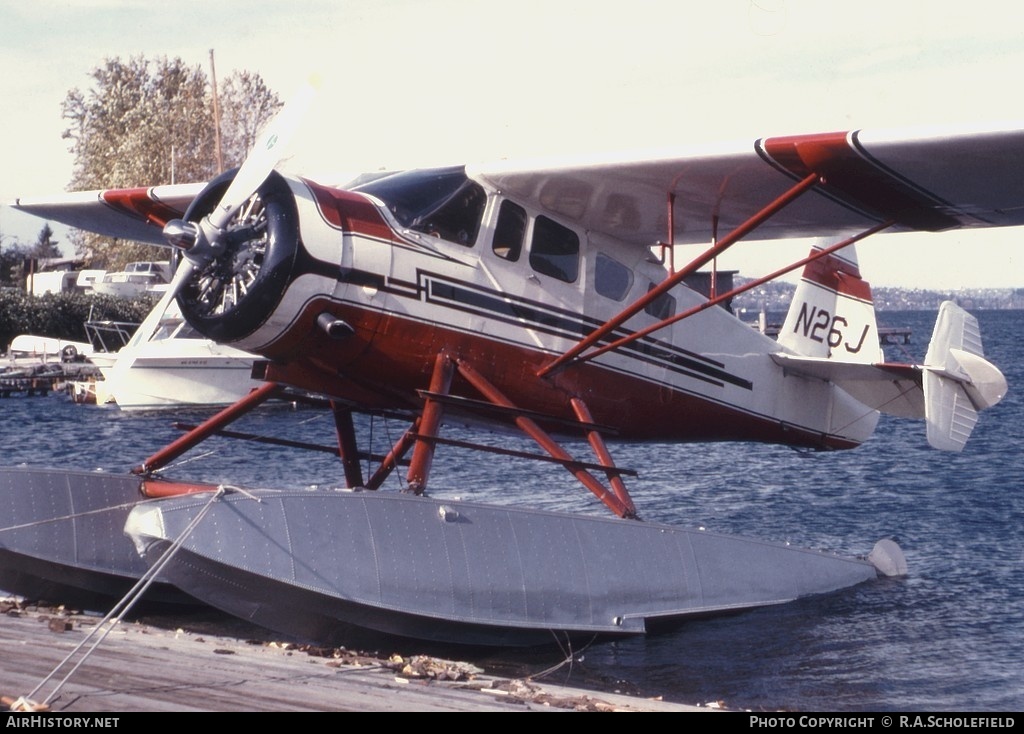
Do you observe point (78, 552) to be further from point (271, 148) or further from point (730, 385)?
point (730, 385)

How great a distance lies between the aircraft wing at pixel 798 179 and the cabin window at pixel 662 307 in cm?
45

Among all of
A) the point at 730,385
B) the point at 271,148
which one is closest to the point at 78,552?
the point at 271,148

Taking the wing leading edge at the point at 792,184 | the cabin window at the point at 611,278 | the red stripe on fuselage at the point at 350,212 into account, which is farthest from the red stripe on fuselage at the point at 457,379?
the wing leading edge at the point at 792,184

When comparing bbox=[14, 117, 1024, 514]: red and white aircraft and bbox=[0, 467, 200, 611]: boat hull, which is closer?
bbox=[14, 117, 1024, 514]: red and white aircraft

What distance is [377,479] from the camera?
31.4 feet

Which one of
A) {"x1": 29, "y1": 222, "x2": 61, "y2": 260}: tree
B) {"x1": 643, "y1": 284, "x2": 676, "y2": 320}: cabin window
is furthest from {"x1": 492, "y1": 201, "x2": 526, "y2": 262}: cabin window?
{"x1": 29, "y1": 222, "x2": 61, "y2": 260}: tree

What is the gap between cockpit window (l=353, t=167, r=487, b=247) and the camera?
804cm

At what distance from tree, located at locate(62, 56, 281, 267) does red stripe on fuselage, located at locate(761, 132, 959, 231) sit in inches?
1657

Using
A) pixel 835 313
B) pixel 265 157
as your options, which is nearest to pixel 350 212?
pixel 265 157

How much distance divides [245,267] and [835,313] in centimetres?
700

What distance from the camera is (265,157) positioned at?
285 inches

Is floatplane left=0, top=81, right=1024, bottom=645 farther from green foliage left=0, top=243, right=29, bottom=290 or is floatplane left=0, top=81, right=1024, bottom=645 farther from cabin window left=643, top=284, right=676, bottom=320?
green foliage left=0, top=243, right=29, bottom=290

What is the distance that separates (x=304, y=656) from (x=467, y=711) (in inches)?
66.5

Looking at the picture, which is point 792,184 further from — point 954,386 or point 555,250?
point 954,386
